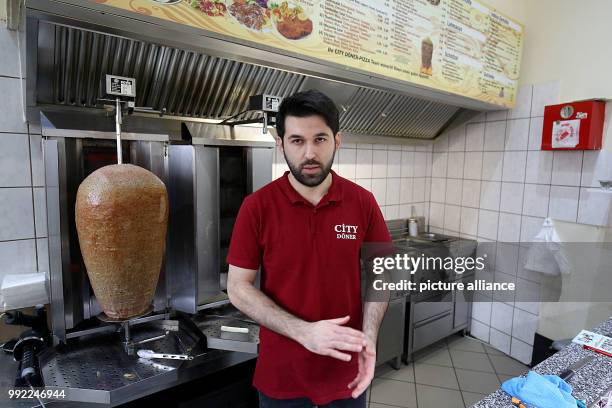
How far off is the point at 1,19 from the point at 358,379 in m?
1.91

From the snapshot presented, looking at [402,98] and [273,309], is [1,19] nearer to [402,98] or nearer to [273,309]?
[273,309]

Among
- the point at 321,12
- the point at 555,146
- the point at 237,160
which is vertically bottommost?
the point at 237,160

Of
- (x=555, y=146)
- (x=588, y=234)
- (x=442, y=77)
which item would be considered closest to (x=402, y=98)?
(x=442, y=77)

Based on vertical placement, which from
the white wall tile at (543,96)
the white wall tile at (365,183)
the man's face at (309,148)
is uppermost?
the white wall tile at (543,96)

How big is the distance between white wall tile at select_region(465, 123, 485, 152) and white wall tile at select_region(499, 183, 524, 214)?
0.42 metres

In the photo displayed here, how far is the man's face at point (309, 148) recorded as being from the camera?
117 centimetres

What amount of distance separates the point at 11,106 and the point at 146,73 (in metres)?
0.55

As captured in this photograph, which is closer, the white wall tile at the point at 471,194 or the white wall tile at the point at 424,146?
the white wall tile at the point at 471,194

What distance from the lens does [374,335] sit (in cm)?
121

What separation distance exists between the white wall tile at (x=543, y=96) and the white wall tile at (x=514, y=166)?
324mm

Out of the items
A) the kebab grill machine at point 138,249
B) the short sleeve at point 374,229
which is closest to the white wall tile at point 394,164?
the kebab grill machine at point 138,249

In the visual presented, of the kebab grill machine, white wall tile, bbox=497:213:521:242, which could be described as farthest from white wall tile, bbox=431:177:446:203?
the kebab grill machine

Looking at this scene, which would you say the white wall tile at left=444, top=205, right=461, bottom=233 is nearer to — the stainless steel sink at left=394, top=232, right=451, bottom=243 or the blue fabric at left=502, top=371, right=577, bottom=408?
the stainless steel sink at left=394, top=232, right=451, bottom=243

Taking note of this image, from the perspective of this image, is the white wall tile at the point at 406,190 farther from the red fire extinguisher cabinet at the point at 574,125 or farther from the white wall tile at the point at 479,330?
the white wall tile at the point at 479,330
